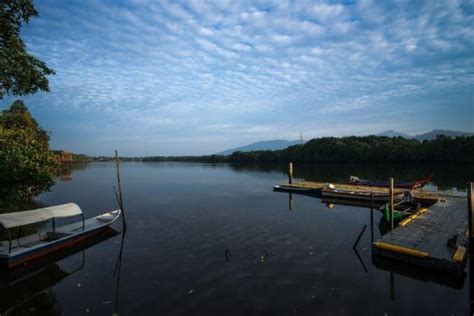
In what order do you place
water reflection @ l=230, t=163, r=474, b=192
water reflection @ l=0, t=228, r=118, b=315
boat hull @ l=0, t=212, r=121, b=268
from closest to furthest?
water reflection @ l=0, t=228, r=118, b=315
boat hull @ l=0, t=212, r=121, b=268
water reflection @ l=230, t=163, r=474, b=192

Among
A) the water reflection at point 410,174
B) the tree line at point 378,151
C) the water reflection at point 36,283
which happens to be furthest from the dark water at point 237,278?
the tree line at point 378,151

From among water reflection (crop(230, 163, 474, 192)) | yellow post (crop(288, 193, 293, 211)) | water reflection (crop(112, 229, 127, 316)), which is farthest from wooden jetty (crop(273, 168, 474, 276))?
water reflection (crop(230, 163, 474, 192))

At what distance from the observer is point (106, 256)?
52.4 ft

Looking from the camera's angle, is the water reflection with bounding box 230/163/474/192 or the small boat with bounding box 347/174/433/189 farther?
the water reflection with bounding box 230/163/474/192

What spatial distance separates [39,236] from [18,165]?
4.40 meters

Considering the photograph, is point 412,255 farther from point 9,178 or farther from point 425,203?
point 9,178

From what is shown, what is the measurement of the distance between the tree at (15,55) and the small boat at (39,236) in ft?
21.0

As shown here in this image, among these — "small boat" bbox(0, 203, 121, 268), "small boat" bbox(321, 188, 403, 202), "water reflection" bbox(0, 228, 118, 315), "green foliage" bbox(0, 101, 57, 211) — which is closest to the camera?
"water reflection" bbox(0, 228, 118, 315)

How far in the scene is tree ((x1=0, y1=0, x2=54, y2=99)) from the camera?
1293 centimetres

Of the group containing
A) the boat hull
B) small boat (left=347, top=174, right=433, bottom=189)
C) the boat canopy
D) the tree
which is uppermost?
the tree

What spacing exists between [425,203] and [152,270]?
2463 cm

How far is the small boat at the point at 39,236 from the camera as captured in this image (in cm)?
1389

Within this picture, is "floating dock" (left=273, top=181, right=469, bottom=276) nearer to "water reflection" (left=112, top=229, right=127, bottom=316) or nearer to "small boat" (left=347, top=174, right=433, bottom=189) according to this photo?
"small boat" (left=347, top=174, right=433, bottom=189)

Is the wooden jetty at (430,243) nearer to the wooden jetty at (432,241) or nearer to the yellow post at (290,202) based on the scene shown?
the wooden jetty at (432,241)
